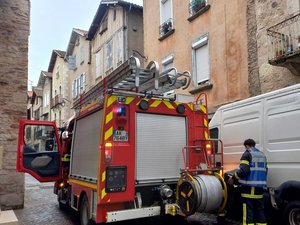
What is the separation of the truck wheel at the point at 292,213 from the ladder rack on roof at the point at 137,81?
2805 mm

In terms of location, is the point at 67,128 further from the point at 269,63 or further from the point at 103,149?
the point at 269,63

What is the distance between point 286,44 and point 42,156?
6.78m

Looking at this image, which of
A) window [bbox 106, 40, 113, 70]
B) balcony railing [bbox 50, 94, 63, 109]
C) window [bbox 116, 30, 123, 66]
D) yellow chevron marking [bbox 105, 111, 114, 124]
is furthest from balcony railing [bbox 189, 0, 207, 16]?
balcony railing [bbox 50, 94, 63, 109]

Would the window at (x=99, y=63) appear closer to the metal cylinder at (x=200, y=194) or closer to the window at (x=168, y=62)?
the window at (x=168, y=62)

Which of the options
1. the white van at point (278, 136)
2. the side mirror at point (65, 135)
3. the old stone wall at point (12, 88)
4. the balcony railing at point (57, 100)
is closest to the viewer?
the white van at point (278, 136)

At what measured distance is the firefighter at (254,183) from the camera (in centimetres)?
583

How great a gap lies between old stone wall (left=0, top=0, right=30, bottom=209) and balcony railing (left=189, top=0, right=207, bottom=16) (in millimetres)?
6246

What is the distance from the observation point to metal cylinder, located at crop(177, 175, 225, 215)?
566cm

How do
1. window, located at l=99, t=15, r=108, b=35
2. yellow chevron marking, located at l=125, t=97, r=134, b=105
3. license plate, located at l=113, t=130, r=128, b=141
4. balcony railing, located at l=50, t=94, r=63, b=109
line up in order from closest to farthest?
license plate, located at l=113, t=130, r=128, b=141, yellow chevron marking, located at l=125, t=97, r=134, b=105, window, located at l=99, t=15, r=108, b=35, balcony railing, located at l=50, t=94, r=63, b=109

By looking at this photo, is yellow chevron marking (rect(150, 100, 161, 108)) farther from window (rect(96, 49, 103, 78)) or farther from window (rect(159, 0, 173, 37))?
window (rect(96, 49, 103, 78))

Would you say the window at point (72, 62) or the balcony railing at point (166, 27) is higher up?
the window at point (72, 62)

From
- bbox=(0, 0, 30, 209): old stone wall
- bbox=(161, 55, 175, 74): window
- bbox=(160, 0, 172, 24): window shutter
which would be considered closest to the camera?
bbox=(0, 0, 30, 209): old stone wall

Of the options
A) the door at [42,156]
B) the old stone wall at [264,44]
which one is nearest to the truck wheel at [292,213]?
the old stone wall at [264,44]

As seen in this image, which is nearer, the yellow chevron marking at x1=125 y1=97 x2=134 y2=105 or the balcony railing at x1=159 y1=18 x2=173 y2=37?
the yellow chevron marking at x1=125 y1=97 x2=134 y2=105
